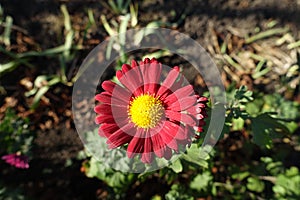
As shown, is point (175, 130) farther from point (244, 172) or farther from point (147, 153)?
point (244, 172)

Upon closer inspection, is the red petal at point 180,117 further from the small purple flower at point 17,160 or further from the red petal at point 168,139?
the small purple flower at point 17,160

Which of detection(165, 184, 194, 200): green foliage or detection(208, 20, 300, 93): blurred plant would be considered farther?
detection(208, 20, 300, 93): blurred plant

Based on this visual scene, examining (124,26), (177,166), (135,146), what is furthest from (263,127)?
(124,26)

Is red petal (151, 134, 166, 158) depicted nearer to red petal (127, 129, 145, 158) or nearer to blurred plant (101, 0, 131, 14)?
red petal (127, 129, 145, 158)

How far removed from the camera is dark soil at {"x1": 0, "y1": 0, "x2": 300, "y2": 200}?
2590 millimetres

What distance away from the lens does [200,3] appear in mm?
2799

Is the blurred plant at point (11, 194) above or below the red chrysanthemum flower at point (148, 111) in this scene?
below

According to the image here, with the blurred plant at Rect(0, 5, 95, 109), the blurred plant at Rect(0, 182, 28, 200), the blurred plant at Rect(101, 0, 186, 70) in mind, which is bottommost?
the blurred plant at Rect(0, 182, 28, 200)

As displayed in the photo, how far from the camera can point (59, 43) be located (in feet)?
8.98

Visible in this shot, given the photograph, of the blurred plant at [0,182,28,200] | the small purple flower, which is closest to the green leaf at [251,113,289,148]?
the small purple flower

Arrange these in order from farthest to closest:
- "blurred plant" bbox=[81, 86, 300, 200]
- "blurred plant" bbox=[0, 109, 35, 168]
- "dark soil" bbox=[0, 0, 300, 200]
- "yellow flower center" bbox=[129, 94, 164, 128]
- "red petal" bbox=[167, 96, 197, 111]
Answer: "dark soil" bbox=[0, 0, 300, 200] < "blurred plant" bbox=[0, 109, 35, 168] < "blurred plant" bbox=[81, 86, 300, 200] < "yellow flower center" bbox=[129, 94, 164, 128] < "red petal" bbox=[167, 96, 197, 111]

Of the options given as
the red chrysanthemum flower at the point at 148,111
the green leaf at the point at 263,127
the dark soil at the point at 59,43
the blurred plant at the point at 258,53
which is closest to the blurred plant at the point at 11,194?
the dark soil at the point at 59,43

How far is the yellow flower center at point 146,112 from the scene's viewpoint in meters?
1.56

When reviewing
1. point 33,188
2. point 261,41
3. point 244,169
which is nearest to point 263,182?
point 244,169
